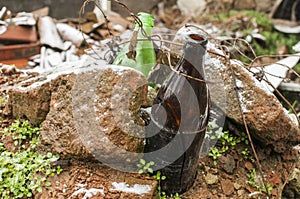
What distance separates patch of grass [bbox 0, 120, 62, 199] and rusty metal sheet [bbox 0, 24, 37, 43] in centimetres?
155

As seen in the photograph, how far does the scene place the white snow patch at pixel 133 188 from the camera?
946 millimetres

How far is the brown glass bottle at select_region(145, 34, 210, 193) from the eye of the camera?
0.95 metres

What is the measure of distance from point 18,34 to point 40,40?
0.56ft

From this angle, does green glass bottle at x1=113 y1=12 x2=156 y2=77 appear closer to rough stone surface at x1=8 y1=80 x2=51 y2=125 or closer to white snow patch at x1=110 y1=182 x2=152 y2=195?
rough stone surface at x1=8 y1=80 x2=51 y2=125

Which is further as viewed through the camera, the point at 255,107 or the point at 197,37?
the point at 255,107

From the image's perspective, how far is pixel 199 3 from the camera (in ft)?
13.8

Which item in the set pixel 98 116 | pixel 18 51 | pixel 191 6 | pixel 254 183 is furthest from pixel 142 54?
pixel 191 6

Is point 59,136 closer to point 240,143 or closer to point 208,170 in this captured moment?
point 208,170

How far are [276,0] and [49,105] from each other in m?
3.80

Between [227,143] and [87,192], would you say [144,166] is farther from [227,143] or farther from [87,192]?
[227,143]

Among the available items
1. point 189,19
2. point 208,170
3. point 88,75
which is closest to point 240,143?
point 208,170

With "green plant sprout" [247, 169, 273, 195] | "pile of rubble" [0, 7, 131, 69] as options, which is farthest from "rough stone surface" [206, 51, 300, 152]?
"pile of rubble" [0, 7, 131, 69]

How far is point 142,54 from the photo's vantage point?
1.24 metres

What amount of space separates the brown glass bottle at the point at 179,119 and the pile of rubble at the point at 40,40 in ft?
4.43
